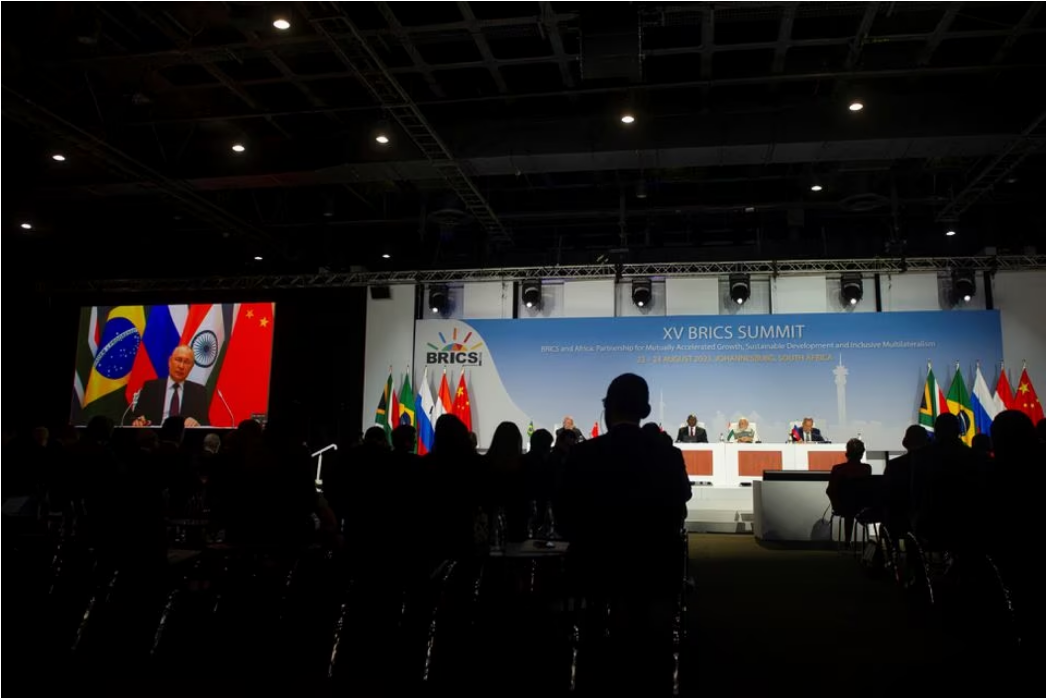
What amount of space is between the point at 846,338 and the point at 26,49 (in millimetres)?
10465

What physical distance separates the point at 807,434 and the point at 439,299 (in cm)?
581

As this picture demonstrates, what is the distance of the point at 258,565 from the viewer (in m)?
3.99

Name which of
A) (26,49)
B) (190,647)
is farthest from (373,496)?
(26,49)

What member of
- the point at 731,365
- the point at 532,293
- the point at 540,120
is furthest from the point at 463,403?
the point at 540,120

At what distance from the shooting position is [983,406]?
10.4 m

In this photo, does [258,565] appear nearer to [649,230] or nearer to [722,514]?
[722,514]

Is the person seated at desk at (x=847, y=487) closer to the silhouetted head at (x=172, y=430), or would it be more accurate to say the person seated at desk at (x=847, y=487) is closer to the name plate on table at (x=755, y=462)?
the name plate on table at (x=755, y=462)

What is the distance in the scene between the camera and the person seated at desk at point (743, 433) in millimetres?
10453

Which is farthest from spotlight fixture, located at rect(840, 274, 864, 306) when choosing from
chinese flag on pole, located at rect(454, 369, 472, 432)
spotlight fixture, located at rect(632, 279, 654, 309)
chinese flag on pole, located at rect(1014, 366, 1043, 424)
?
chinese flag on pole, located at rect(454, 369, 472, 432)

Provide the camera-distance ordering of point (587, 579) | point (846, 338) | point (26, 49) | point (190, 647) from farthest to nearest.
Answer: point (846, 338) → point (26, 49) → point (190, 647) → point (587, 579)

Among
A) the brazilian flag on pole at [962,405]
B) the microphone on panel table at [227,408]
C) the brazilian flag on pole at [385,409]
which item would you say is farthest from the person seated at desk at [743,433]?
the microphone on panel table at [227,408]

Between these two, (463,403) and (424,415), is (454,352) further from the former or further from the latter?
(424,415)

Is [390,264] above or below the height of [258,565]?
above

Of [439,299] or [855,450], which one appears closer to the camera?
[855,450]
